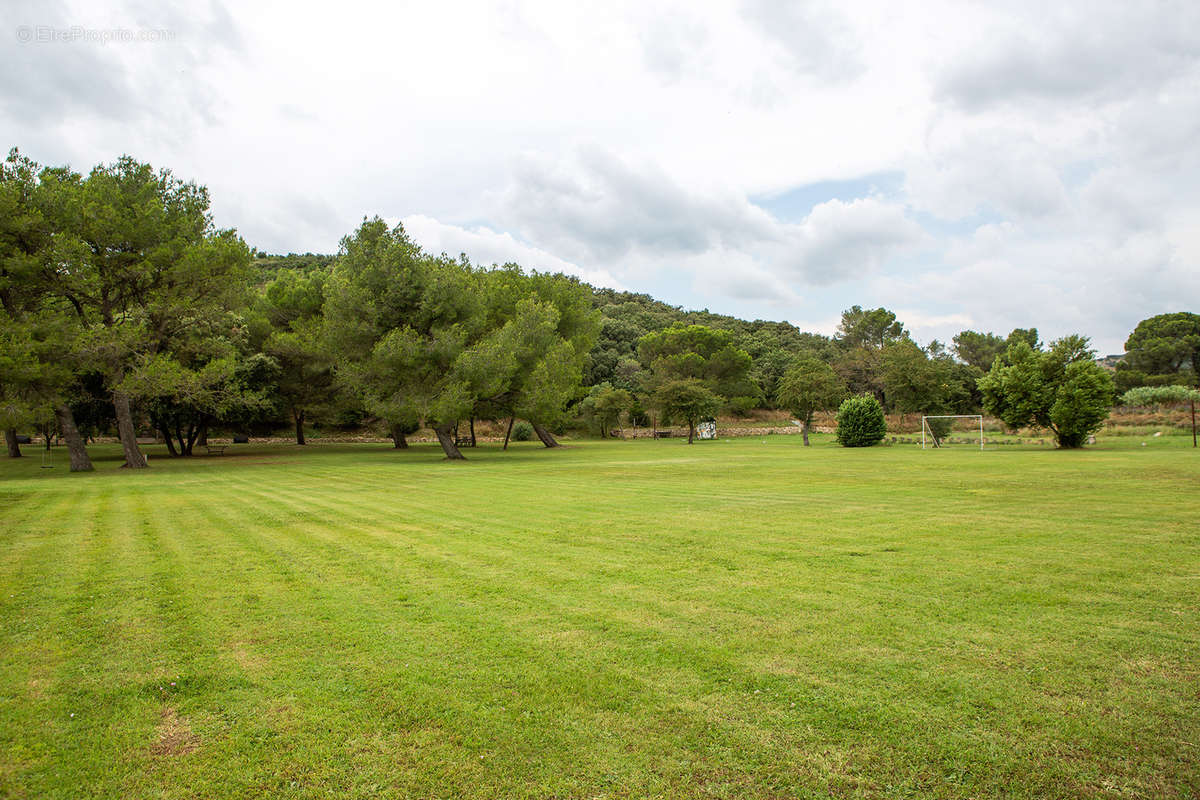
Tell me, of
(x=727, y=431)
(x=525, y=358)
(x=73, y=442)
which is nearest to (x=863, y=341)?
(x=727, y=431)

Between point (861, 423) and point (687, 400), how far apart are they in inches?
493

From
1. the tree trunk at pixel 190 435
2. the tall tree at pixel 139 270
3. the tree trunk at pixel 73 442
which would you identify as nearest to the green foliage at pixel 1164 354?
the tall tree at pixel 139 270

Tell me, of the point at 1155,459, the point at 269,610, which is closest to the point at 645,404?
the point at 1155,459

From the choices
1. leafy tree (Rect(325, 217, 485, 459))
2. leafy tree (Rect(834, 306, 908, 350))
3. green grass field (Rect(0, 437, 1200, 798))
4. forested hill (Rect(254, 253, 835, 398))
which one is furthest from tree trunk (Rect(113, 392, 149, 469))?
leafy tree (Rect(834, 306, 908, 350))

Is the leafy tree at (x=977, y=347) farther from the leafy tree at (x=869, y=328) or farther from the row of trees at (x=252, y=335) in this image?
the row of trees at (x=252, y=335)

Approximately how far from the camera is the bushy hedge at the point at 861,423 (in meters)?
34.9

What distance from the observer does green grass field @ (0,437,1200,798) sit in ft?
9.61

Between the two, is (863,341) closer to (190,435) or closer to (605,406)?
(605,406)

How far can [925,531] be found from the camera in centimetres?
853

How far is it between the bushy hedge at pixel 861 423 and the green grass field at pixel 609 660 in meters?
26.4

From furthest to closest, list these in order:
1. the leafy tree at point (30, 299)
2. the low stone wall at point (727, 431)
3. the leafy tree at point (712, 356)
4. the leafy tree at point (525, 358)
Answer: the leafy tree at point (712, 356)
the low stone wall at point (727, 431)
the leafy tree at point (525, 358)
the leafy tree at point (30, 299)

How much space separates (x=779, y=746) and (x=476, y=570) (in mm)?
4216

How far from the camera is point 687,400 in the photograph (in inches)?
1735

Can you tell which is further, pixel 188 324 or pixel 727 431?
pixel 727 431
